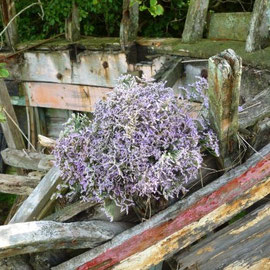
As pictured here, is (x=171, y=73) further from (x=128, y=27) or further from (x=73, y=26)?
(x=73, y=26)

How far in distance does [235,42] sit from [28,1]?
124 inches

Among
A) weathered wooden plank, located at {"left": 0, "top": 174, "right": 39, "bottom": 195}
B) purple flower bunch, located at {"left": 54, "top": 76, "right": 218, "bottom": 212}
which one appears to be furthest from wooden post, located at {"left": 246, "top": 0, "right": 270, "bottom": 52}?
weathered wooden plank, located at {"left": 0, "top": 174, "right": 39, "bottom": 195}

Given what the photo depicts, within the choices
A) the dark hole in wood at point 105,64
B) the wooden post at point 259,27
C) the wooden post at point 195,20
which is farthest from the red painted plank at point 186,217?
the dark hole in wood at point 105,64

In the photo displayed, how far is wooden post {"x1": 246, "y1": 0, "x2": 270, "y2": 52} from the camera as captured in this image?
302cm

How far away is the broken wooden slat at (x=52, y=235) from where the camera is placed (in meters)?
1.71

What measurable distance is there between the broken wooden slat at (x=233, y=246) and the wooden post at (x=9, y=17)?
3.55 metres

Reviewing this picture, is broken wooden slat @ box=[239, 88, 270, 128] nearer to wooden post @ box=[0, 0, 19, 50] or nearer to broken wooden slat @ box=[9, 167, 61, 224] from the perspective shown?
broken wooden slat @ box=[9, 167, 61, 224]

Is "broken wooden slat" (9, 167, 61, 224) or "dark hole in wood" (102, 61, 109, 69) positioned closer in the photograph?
"broken wooden slat" (9, 167, 61, 224)

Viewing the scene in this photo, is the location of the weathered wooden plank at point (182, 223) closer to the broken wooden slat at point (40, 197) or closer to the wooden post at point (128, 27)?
the broken wooden slat at point (40, 197)

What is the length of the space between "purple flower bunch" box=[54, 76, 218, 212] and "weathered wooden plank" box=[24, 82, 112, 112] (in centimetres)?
277

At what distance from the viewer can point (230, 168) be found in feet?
6.61

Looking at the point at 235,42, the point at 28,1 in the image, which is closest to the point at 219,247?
the point at 235,42

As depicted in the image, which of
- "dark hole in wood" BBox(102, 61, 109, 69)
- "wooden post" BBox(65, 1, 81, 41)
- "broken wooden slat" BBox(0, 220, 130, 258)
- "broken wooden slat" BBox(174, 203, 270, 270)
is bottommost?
"broken wooden slat" BBox(174, 203, 270, 270)

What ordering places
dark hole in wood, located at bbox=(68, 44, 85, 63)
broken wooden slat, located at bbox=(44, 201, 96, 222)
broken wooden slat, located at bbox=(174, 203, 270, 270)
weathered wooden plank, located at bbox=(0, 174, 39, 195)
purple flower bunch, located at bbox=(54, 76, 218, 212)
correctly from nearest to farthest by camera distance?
1. purple flower bunch, located at bbox=(54, 76, 218, 212)
2. broken wooden slat, located at bbox=(44, 201, 96, 222)
3. broken wooden slat, located at bbox=(174, 203, 270, 270)
4. weathered wooden plank, located at bbox=(0, 174, 39, 195)
5. dark hole in wood, located at bbox=(68, 44, 85, 63)
